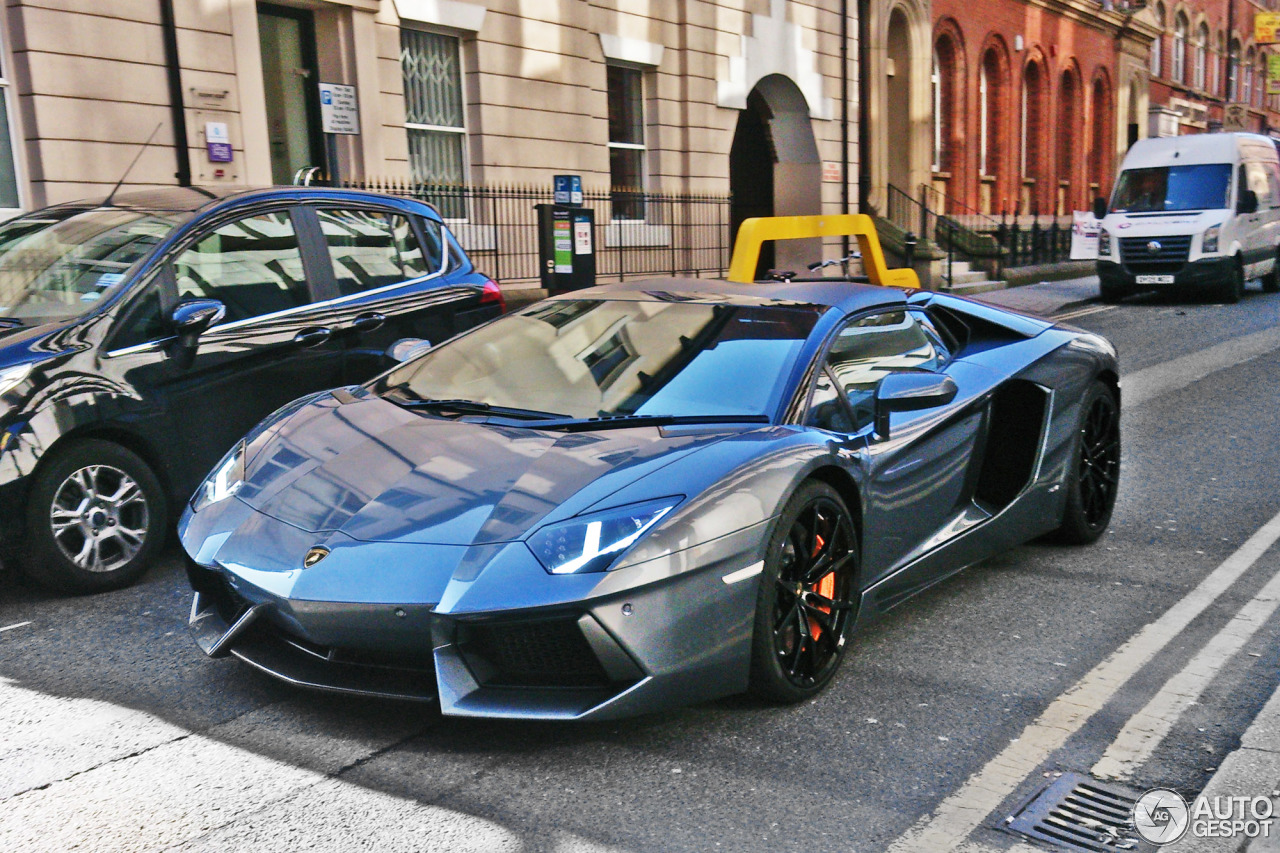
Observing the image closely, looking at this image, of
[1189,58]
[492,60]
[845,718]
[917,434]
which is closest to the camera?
[845,718]

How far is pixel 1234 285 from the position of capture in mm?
20188

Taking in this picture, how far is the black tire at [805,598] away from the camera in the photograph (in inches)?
144

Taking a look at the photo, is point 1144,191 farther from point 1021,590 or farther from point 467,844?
point 467,844

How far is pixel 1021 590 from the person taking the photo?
520 cm

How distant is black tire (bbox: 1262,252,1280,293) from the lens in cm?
2241

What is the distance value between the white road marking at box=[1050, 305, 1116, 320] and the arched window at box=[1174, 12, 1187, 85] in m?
30.4

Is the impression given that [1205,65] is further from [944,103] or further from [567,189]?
[567,189]

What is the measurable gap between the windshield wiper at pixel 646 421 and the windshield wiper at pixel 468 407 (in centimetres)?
→ 11

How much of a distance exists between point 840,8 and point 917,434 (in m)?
20.7

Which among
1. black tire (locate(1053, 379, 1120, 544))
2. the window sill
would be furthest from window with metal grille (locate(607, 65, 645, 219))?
black tire (locate(1053, 379, 1120, 544))

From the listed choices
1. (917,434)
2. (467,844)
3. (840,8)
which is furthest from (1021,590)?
(840,8)

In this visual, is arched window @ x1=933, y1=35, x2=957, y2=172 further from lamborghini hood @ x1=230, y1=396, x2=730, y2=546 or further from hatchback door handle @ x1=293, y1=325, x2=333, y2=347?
lamborghini hood @ x1=230, y1=396, x2=730, y2=546

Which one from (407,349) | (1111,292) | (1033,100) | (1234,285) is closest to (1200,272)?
(1234,285)

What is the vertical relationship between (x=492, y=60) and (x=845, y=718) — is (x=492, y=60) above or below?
above
